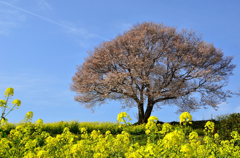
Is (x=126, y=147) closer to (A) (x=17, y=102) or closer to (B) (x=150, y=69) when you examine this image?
(A) (x=17, y=102)

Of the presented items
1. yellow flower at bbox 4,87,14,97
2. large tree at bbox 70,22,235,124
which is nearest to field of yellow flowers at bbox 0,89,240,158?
yellow flower at bbox 4,87,14,97

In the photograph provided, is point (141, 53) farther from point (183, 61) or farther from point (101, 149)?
point (101, 149)

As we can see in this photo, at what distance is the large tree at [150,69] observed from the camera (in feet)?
60.0

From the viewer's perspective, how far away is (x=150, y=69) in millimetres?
18078

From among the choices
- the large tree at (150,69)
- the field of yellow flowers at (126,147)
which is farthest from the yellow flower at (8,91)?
the large tree at (150,69)

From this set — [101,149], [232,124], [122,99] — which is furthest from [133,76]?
[101,149]

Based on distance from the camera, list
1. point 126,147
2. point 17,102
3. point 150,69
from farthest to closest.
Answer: point 150,69 → point 17,102 → point 126,147

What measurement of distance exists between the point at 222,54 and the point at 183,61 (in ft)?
13.9

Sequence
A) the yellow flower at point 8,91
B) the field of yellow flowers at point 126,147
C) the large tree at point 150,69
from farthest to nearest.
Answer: the large tree at point 150,69 → the yellow flower at point 8,91 → the field of yellow flowers at point 126,147

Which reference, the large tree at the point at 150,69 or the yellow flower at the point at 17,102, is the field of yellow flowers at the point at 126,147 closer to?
the yellow flower at the point at 17,102

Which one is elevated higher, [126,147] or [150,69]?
[150,69]

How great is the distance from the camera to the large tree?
18297 millimetres

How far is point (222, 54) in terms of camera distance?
68.1 ft

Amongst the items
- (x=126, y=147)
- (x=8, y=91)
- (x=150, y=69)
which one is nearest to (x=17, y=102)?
(x=8, y=91)
